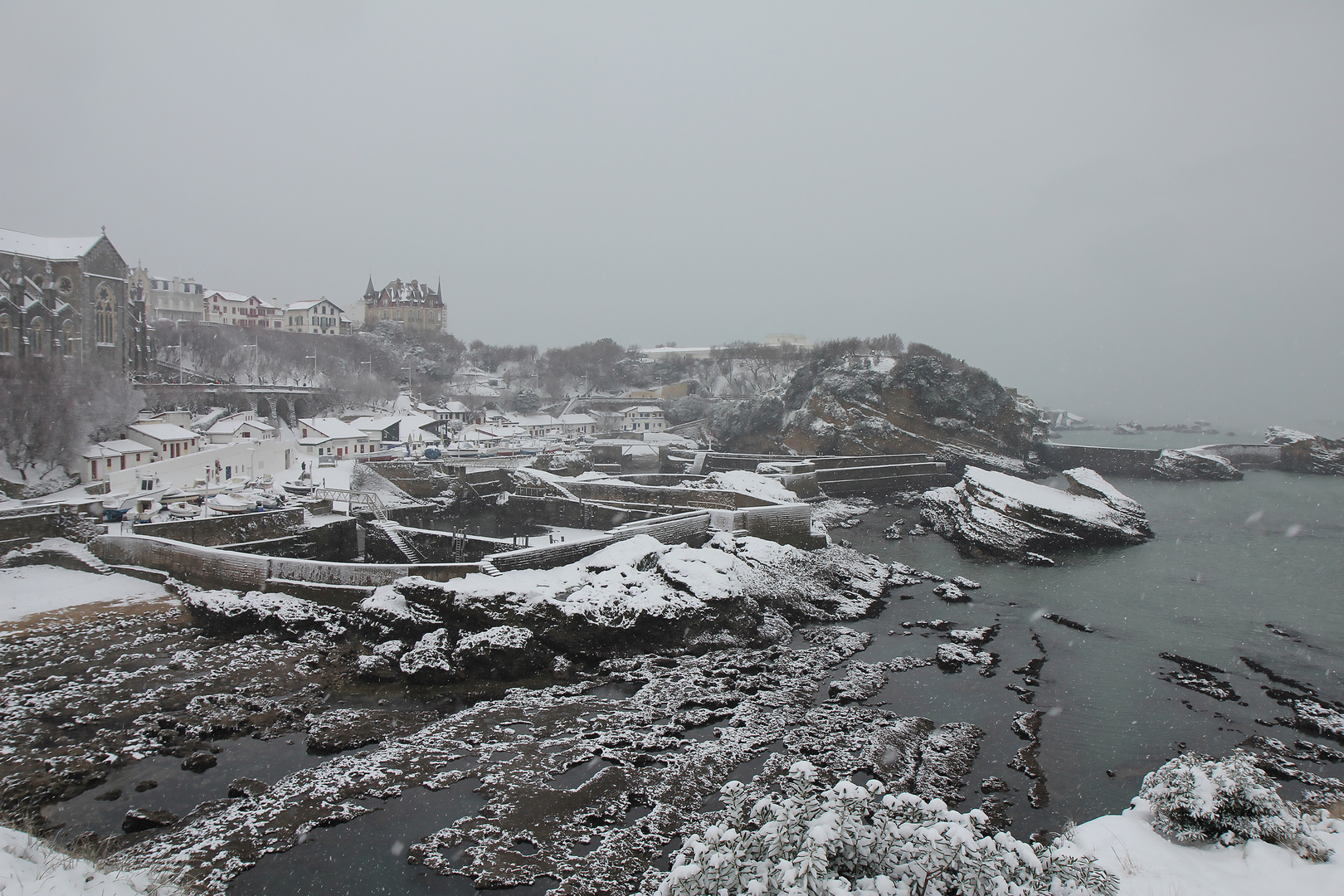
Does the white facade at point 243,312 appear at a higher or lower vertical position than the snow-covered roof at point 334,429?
higher

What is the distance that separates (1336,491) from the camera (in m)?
41.2

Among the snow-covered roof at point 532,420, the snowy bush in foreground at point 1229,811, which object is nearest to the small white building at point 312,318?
the snow-covered roof at point 532,420

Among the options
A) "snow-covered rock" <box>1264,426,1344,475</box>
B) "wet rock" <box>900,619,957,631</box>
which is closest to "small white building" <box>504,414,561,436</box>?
"wet rock" <box>900,619,957,631</box>

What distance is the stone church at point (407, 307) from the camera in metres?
79.0

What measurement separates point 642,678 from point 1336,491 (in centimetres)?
4953

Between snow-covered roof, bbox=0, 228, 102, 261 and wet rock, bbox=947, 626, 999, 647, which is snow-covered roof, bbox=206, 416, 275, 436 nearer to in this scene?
snow-covered roof, bbox=0, 228, 102, 261

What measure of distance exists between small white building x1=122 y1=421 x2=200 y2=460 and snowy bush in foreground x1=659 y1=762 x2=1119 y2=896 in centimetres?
2775

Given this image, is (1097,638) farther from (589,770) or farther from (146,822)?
(146,822)

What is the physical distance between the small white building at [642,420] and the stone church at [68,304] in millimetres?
31518

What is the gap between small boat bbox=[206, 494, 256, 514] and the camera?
1959cm

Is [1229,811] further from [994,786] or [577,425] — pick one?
[577,425]

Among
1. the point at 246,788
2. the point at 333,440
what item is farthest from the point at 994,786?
the point at 333,440

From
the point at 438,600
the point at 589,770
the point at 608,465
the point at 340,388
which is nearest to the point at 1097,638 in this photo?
the point at 589,770

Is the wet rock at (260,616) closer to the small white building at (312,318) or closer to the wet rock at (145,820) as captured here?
the wet rock at (145,820)
